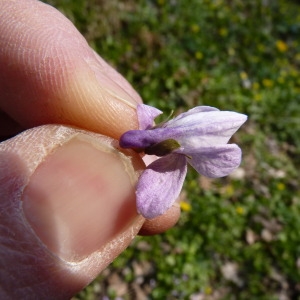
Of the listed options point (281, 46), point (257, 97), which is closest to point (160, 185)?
point (257, 97)

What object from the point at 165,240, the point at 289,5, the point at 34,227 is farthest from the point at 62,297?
the point at 289,5

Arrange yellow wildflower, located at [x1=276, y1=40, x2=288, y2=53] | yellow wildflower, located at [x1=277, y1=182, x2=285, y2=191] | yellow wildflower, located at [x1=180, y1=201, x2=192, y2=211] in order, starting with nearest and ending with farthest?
yellow wildflower, located at [x1=180, y1=201, x2=192, y2=211], yellow wildflower, located at [x1=277, y1=182, x2=285, y2=191], yellow wildflower, located at [x1=276, y1=40, x2=288, y2=53]

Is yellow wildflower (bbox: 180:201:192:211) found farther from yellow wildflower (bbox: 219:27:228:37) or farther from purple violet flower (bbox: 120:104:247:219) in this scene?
yellow wildflower (bbox: 219:27:228:37)

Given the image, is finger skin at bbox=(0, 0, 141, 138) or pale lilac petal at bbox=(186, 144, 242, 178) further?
finger skin at bbox=(0, 0, 141, 138)

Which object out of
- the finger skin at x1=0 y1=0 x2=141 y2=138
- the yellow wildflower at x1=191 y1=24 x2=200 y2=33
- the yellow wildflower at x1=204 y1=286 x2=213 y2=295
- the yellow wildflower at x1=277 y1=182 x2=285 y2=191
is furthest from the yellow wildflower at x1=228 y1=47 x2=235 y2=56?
the finger skin at x1=0 y1=0 x2=141 y2=138

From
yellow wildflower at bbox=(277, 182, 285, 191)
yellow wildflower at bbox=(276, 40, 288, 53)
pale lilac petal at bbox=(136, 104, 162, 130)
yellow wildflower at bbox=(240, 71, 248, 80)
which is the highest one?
pale lilac petal at bbox=(136, 104, 162, 130)

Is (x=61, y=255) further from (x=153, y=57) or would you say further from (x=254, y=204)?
(x=153, y=57)
